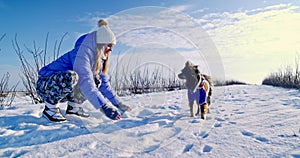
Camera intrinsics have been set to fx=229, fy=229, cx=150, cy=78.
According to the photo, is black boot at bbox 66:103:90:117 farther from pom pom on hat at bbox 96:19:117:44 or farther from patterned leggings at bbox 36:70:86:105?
pom pom on hat at bbox 96:19:117:44

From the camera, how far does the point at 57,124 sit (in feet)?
7.64

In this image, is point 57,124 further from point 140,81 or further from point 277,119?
point 140,81

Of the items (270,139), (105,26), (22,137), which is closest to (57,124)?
Answer: (22,137)

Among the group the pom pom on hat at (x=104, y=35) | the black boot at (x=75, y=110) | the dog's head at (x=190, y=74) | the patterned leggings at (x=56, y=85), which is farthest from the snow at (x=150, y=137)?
the pom pom on hat at (x=104, y=35)

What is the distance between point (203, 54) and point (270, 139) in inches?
46.3

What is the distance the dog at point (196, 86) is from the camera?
2859 millimetres

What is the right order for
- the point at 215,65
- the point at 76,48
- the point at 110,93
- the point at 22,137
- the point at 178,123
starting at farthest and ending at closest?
the point at 110,93 → the point at 215,65 → the point at 178,123 → the point at 76,48 → the point at 22,137

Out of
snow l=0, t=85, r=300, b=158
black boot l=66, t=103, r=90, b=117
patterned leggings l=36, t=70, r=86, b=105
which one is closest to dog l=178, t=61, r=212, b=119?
snow l=0, t=85, r=300, b=158

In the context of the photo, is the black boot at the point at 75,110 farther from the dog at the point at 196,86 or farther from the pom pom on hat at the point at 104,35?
the dog at the point at 196,86

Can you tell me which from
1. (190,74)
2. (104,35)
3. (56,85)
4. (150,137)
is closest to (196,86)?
(190,74)

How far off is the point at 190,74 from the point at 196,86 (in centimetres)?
23

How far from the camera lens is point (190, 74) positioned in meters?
3.11

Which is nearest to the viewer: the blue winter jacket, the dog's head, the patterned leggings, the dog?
the blue winter jacket

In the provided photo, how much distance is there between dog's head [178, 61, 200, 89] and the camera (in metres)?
3.04
